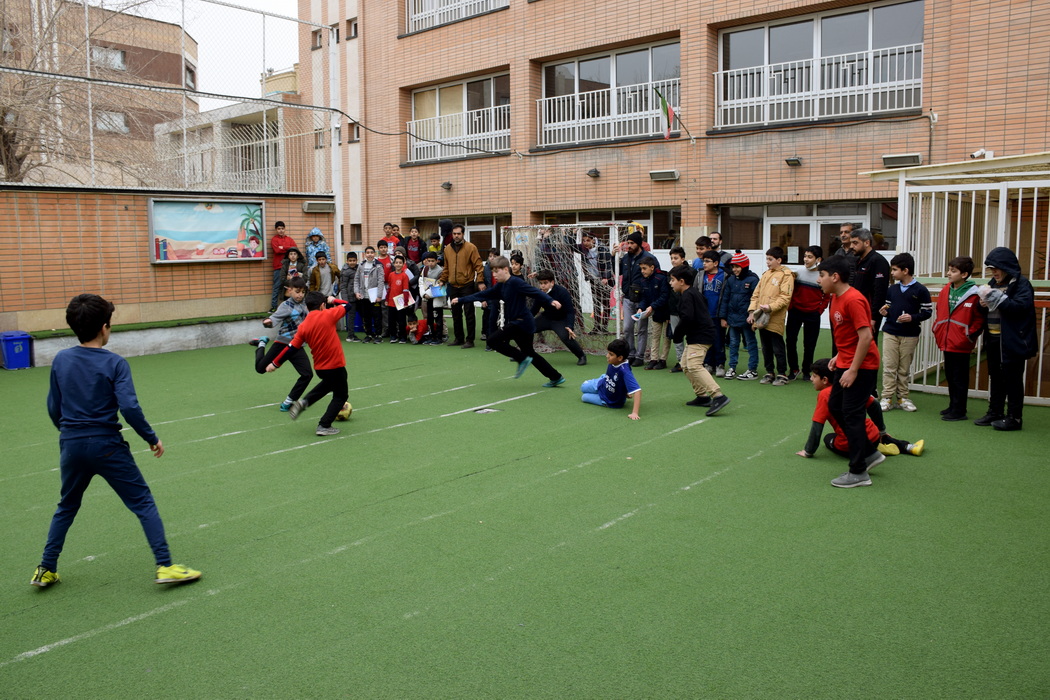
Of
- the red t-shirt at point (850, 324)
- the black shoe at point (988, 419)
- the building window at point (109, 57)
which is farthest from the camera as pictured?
the building window at point (109, 57)

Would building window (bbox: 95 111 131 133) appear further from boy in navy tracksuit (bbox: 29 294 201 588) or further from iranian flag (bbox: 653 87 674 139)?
boy in navy tracksuit (bbox: 29 294 201 588)

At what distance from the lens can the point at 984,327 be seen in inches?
349

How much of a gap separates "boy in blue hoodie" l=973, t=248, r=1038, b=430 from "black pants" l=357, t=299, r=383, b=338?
11.6 m

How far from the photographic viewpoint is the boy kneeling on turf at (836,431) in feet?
24.5

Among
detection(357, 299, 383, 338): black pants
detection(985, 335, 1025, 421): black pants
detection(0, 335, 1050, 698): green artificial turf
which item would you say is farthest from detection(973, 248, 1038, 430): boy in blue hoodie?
detection(357, 299, 383, 338): black pants

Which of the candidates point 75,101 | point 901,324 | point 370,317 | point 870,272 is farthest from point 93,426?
point 75,101

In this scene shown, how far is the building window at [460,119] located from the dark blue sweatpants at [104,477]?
61.4 ft

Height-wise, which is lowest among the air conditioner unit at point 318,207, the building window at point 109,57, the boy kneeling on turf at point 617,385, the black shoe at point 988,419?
the black shoe at point 988,419

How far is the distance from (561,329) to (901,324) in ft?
17.4

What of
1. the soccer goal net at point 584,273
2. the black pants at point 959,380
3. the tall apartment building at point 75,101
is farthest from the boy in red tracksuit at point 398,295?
the black pants at point 959,380

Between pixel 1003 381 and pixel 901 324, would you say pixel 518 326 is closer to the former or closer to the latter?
pixel 901 324

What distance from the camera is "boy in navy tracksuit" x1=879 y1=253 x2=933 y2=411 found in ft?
31.0

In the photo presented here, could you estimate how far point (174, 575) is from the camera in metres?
5.00

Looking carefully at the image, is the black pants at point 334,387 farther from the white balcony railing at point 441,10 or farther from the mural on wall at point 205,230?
the white balcony railing at point 441,10
